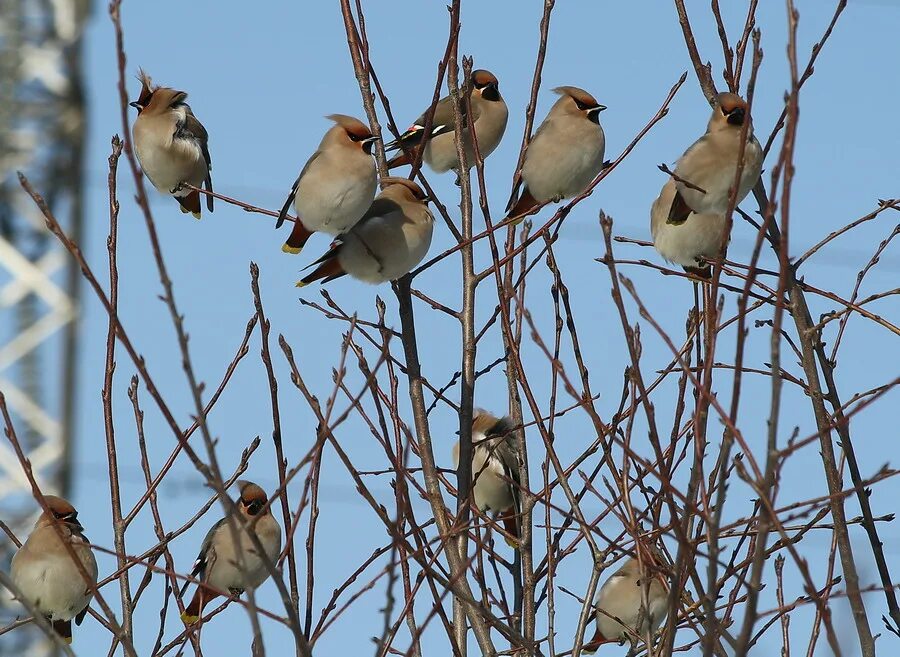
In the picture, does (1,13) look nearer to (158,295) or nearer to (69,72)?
(69,72)

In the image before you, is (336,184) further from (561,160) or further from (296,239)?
(561,160)

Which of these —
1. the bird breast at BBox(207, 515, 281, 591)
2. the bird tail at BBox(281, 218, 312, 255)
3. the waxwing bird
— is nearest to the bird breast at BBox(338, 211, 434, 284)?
the bird tail at BBox(281, 218, 312, 255)

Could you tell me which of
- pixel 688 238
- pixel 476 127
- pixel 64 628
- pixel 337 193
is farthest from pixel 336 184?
pixel 64 628

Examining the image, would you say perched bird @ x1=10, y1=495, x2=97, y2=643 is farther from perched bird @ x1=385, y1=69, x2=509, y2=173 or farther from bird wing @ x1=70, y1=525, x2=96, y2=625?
perched bird @ x1=385, y1=69, x2=509, y2=173

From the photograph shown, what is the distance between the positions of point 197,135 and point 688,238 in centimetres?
167

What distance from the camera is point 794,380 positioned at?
397cm

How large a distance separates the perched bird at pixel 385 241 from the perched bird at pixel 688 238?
82 cm

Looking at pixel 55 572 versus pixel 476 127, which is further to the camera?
pixel 476 127

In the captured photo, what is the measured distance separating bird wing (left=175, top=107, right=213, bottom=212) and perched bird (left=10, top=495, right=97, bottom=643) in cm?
114

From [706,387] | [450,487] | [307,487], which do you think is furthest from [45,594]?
[706,387]

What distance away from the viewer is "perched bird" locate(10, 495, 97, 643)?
4.71 metres

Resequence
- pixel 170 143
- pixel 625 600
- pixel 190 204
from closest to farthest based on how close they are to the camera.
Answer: pixel 170 143, pixel 190 204, pixel 625 600

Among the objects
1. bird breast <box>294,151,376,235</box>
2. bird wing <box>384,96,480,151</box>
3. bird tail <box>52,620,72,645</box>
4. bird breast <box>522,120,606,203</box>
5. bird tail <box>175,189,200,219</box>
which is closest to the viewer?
bird breast <box>294,151,376,235</box>

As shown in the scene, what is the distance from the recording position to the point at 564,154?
502cm
